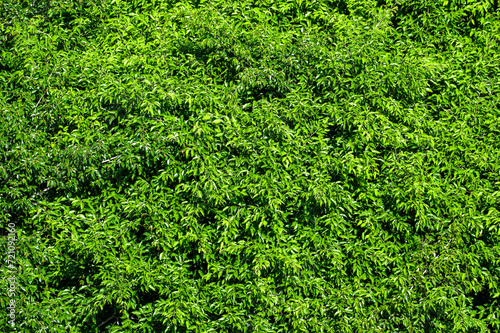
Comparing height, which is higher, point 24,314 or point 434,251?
point 434,251

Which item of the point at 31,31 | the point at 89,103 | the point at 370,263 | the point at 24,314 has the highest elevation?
the point at 31,31

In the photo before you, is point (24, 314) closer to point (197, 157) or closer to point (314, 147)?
point (197, 157)

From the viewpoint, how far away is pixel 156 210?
4.76m

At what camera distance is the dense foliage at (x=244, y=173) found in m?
4.74

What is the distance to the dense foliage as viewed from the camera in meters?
4.74

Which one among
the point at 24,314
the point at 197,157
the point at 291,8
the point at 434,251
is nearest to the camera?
the point at 24,314

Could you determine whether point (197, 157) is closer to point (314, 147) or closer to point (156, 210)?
point (156, 210)

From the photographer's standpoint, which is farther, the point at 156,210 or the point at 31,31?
the point at 31,31

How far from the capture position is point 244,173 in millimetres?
4984

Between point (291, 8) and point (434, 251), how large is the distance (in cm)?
300

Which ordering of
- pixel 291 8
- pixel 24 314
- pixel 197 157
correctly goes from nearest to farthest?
pixel 24 314, pixel 197 157, pixel 291 8

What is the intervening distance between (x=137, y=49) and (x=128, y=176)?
53.4 inches

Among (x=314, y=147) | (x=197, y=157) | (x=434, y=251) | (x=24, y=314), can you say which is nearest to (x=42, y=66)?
(x=197, y=157)

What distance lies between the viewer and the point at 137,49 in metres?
5.43
